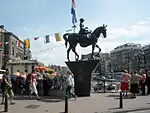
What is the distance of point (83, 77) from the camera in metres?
18.7

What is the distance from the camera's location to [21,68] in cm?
5381

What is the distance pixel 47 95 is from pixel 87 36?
541cm

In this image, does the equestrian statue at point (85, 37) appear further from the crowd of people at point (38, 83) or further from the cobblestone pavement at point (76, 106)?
the cobblestone pavement at point (76, 106)

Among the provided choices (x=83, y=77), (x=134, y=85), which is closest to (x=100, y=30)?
(x=83, y=77)

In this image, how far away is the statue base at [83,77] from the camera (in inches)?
731

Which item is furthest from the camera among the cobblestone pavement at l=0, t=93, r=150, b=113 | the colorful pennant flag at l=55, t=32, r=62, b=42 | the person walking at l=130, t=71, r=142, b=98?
the colorful pennant flag at l=55, t=32, r=62, b=42

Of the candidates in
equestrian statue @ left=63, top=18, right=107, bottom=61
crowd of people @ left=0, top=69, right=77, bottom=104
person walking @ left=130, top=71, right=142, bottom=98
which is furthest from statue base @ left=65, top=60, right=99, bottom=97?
person walking @ left=130, top=71, right=142, bottom=98

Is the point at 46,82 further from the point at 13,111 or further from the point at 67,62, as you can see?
the point at 13,111

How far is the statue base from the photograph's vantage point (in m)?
18.6

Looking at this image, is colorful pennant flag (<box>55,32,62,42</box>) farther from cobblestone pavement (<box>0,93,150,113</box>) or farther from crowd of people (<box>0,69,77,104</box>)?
cobblestone pavement (<box>0,93,150,113</box>)

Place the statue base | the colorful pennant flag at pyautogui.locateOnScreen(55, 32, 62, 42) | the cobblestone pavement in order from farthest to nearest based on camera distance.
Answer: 1. the colorful pennant flag at pyautogui.locateOnScreen(55, 32, 62, 42)
2. the statue base
3. the cobblestone pavement

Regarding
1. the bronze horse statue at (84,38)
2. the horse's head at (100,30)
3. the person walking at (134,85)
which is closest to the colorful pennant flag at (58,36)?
the bronze horse statue at (84,38)

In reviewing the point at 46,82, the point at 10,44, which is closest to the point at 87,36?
the point at 46,82

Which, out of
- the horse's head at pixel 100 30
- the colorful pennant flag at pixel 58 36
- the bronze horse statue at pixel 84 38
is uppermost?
the colorful pennant flag at pixel 58 36
